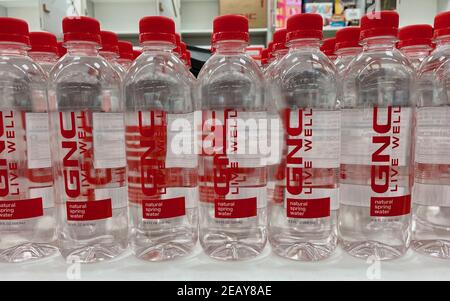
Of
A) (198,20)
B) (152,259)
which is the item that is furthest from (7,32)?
(198,20)

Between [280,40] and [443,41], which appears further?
[280,40]

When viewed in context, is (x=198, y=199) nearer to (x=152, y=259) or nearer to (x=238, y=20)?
(x=152, y=259)

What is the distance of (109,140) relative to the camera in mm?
632

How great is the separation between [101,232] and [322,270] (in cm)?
43

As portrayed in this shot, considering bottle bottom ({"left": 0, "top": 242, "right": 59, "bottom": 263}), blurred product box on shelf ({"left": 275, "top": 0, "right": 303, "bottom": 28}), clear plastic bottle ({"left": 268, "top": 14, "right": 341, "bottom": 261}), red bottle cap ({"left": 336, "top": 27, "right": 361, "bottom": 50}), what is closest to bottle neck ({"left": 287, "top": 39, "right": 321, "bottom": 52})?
clear plastic bottle ({"left": 268, "top": 14, "right": 341, "bottom": 261})

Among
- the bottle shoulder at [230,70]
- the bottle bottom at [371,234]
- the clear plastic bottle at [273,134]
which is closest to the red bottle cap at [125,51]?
the bottle shoulder at [230,70]

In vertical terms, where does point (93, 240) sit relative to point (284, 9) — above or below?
below

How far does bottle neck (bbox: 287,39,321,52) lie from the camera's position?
644 millimetres

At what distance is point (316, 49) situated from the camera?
26.6 inches

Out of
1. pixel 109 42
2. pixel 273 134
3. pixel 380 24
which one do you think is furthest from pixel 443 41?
pixel 109 42

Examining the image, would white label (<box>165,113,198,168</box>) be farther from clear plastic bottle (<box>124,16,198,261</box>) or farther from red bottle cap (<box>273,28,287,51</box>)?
red bottle cap (<box>273,28,287,51</box>)

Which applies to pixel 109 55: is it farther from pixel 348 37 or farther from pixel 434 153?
pixel 434 153

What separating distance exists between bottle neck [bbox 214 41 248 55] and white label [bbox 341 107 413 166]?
0.24m

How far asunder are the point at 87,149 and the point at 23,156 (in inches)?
5.7
